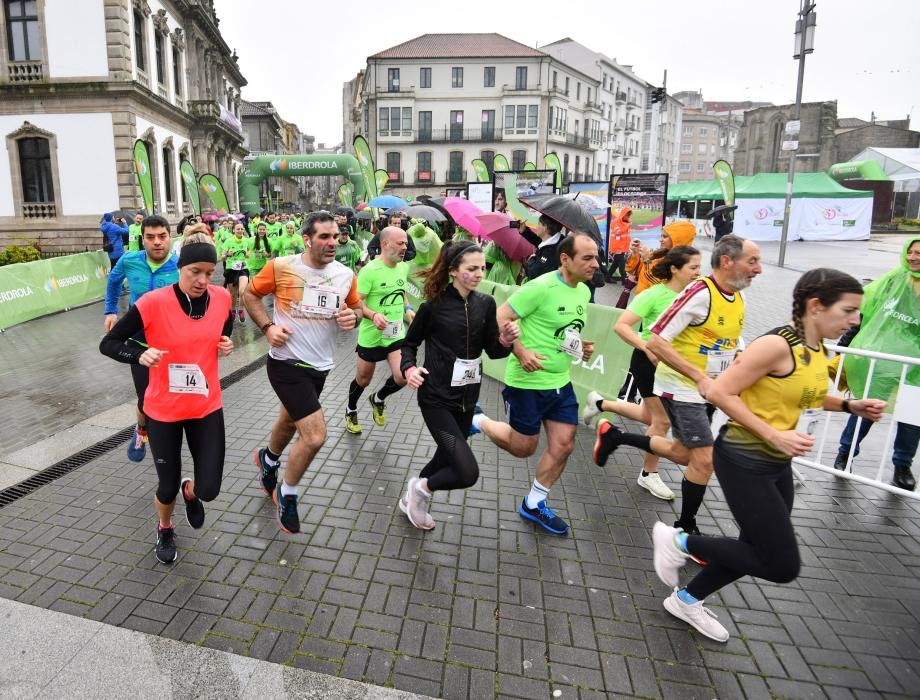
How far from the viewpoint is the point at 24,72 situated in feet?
73.4

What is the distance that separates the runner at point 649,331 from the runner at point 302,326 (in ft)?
6.57

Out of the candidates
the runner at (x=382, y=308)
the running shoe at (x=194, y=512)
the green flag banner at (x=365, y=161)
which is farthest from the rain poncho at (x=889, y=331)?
the green flag banner at (x=365, y=161)

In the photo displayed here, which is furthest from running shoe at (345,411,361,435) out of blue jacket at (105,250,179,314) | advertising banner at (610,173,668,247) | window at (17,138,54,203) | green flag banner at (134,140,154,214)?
window at (17,138,54,203)

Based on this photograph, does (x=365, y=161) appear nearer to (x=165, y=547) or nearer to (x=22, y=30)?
(x=22, y=30)

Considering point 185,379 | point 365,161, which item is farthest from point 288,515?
point 365,161

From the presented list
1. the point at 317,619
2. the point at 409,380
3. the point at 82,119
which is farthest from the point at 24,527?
the point at 82,119

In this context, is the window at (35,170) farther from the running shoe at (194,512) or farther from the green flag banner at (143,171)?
the running shoe at (194,512)

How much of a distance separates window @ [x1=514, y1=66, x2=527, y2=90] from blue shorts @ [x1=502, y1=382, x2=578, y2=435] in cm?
6531

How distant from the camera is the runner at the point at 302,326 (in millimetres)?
3955

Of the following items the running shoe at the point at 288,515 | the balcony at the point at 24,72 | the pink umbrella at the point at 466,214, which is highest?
the balcony at the point at 24,72

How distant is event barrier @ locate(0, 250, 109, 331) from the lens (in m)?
11.2

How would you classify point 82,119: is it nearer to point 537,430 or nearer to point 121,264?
point 121,264

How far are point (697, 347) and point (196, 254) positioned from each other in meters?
3.11

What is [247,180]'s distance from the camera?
36.4 meters
